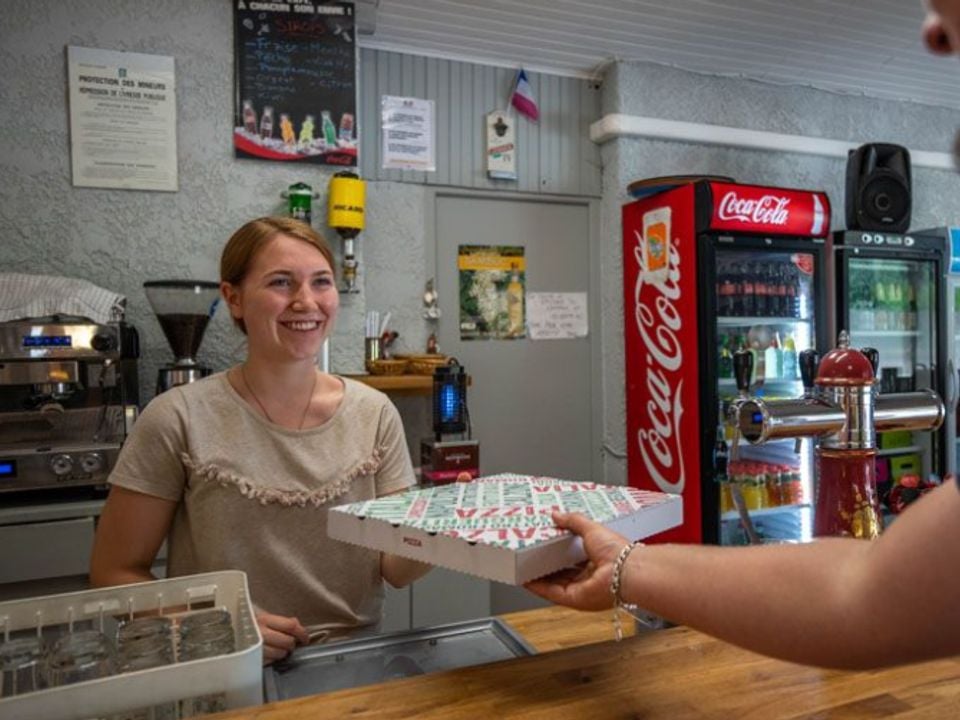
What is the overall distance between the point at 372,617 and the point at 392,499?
0.50 m

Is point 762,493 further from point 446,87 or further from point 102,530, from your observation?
point 102,530

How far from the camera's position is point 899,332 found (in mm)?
4254

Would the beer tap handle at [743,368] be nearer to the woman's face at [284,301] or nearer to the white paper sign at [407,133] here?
the woman's face at [284,301]

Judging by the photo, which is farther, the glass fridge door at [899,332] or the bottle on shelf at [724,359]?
the glass fridge door at [899,332]

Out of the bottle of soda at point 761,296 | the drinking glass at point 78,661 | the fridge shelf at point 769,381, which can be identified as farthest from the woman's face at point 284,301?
the bottle of soda at point 761,296

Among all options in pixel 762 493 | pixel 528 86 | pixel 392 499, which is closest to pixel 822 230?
pixel 762 493

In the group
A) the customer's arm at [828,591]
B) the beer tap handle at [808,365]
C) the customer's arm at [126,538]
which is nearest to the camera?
the customer's arm at [828,591]

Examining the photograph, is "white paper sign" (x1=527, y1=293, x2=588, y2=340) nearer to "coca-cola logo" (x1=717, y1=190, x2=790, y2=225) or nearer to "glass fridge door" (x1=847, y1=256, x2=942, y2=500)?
"coca-cola logo" (x1=717, y1=190, x2=790, y2=225)

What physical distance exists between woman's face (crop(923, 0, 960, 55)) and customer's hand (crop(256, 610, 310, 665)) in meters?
1.11

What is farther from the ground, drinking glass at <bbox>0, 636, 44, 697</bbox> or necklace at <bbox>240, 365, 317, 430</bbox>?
necklace at <bbox>240, 365, 317, 430</bbox>

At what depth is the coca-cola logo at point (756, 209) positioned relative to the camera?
3.50 meters

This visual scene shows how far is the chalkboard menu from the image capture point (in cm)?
310

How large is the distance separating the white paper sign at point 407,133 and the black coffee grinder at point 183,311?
4.17 ft

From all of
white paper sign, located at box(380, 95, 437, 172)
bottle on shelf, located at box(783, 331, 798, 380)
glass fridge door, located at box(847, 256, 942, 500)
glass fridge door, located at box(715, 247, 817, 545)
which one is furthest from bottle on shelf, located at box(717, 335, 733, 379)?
white paper sign, located at box(380, 95, 437, 172)
